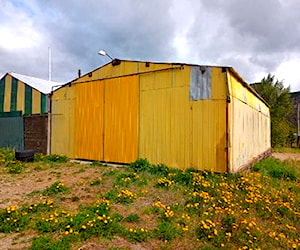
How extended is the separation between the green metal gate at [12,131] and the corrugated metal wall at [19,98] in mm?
502

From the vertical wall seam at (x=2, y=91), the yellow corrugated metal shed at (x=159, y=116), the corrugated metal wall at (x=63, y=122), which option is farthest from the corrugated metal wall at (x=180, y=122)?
the vertical wall seam at (x=2, y=91)

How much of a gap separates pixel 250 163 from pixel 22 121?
10716mm

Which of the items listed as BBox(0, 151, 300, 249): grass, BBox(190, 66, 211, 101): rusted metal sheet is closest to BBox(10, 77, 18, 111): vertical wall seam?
BBox(0, 151, 300, 249): grass

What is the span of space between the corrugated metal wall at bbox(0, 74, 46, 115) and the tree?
55.6 feet

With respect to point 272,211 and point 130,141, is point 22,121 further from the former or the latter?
point 272,211

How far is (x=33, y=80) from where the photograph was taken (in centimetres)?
1645

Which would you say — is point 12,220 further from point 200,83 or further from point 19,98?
point 19,98

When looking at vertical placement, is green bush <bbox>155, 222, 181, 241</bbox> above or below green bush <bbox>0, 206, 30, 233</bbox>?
below

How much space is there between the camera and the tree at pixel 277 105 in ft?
69.9

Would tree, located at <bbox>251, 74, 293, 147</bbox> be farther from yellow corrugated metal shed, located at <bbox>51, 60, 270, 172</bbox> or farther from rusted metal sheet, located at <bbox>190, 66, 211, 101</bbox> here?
rusted metal sheet, located at <bbox>190, 66, 211, 101</bbox>

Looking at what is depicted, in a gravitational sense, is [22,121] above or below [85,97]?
below

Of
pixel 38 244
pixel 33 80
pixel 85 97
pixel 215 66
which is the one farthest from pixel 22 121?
pixel 38 244

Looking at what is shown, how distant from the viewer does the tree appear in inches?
838

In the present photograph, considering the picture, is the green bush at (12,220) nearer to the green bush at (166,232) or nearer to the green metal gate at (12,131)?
the green bush at (166,232)
